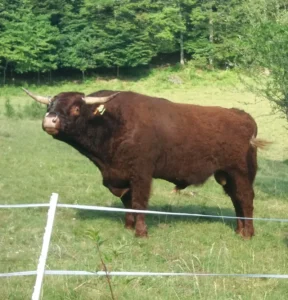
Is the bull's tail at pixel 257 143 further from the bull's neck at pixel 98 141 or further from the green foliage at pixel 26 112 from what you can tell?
the green foliage at pixel 26 112

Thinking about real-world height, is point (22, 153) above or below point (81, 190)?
below

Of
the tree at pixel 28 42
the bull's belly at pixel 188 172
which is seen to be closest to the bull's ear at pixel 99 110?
the bull's belly at pixel 188 172

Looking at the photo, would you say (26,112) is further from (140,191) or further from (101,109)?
(140,191)

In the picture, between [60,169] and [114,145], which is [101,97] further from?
[60,169]

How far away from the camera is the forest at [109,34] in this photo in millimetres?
64312

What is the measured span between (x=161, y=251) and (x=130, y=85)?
171 feet

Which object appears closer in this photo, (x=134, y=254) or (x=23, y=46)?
(x=134, y=254)

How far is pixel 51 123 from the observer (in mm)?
9594

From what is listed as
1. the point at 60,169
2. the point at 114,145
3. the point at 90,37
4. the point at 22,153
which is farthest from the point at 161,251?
the point at 90,37

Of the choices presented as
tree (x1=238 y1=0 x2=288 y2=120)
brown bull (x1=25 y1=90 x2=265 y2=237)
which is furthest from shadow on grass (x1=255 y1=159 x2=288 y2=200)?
brown bull (x1=25 y1=90 x2=265 y2=237)

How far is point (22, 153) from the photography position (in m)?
17.8

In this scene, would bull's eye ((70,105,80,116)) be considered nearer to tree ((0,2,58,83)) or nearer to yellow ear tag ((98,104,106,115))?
yellow ear tag ((98,104,106,115))

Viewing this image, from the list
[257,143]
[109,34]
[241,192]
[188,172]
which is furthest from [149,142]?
[109,34]

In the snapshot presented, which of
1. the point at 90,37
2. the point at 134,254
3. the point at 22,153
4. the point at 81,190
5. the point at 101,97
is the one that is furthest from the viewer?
the point at 90,37
